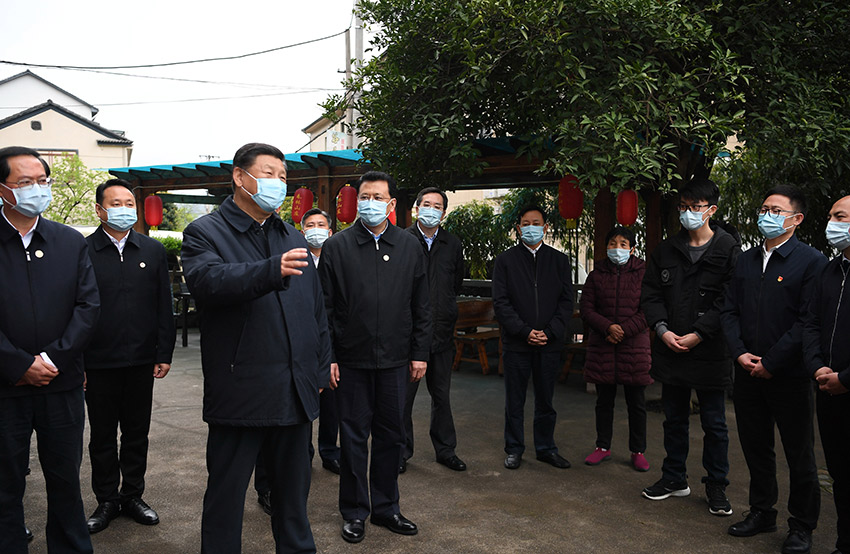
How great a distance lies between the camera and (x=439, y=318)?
521 cm

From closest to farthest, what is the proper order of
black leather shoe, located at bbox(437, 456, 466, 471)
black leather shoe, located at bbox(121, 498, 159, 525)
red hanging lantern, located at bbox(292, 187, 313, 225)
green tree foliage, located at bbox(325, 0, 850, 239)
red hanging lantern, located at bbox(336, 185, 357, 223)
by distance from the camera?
black leather shoe, located at bbox(121, 498, 159, 525)
green tree foliage, located at bbox(325, 0, 850, 239)
black leather shoe, located at bbox(437, 456, 466, 471)
red hanging lantern, located at bbox(336, 185, 357, 223)
red hanging lantern, located at bbox(292, 187, 313, 225)

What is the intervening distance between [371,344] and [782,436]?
2.35 m

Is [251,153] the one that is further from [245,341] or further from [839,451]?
[839,451]

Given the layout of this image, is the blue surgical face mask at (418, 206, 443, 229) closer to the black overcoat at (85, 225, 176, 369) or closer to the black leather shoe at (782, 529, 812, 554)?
the black overcoat at (85, 225, 176, 369)

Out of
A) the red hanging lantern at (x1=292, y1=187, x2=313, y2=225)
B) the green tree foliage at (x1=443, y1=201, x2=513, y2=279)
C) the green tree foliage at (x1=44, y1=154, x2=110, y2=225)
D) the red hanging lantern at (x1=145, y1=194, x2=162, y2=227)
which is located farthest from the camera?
the green tree foliage at (x1=44, y1=154, x2=110, y2=225)

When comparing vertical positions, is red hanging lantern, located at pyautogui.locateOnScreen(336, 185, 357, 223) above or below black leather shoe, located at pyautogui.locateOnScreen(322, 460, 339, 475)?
above

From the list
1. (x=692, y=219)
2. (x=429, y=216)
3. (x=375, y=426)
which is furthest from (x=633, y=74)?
(x=375, y=426)

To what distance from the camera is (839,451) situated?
342 cm

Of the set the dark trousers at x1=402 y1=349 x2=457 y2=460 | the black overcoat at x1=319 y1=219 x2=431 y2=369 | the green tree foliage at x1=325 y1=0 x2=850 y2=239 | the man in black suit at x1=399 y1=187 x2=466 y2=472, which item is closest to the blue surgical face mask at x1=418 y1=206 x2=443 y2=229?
the man in black suit at x1=399 y1=187 x2=466 y2=472

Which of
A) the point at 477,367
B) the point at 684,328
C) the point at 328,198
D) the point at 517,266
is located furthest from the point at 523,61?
the point at 328,198

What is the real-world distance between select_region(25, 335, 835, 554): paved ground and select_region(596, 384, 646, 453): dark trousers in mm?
194

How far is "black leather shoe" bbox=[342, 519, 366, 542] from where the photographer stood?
3.74m

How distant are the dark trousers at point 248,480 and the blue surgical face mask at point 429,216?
8.02ft

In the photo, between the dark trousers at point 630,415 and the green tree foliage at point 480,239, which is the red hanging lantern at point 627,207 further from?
the green tree foliage at point 480,239
